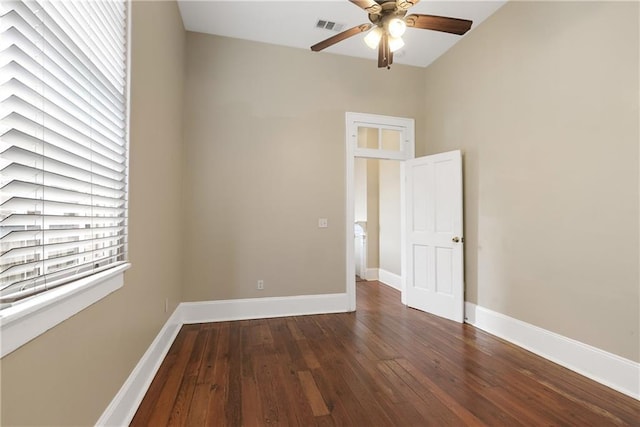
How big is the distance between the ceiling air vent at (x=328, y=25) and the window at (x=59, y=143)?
7.33 feet

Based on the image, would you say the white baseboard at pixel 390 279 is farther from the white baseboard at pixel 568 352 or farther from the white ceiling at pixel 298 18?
the white ceiling at pixel 298 18

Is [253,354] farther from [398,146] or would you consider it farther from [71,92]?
[398,146]

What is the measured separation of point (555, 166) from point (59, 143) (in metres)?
3.40

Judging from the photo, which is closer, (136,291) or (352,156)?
(136,291)

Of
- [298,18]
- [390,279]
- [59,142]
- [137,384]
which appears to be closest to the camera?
[59,142]

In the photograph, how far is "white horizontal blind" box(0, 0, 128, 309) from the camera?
869 mm

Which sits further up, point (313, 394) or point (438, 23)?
point (438, 23)

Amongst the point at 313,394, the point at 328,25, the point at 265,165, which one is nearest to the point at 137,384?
the point at 313,394

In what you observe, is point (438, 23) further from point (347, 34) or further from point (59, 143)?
point (59, 143)

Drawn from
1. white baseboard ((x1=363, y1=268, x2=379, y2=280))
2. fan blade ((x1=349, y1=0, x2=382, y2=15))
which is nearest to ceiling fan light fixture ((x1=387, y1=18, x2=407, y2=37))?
fan blade ((x1=349, y1=0, x2=382, y2=15))

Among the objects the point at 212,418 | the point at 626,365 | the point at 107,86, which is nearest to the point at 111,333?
the point at 212,418

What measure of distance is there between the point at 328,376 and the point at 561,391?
1.66 meters

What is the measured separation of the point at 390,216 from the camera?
5.31 m

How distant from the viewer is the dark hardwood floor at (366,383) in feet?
5.88
